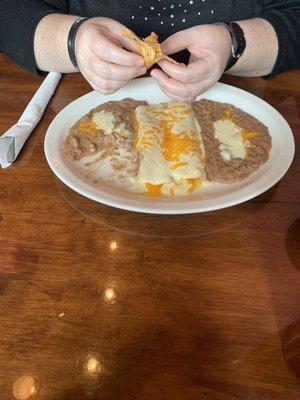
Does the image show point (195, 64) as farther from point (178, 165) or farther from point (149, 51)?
point (178, 165)

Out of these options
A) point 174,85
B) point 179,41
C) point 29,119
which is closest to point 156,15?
point 179,41

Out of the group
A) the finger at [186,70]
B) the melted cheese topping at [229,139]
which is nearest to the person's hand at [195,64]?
the finger at [186,70]

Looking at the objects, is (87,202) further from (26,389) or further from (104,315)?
Answer: (26,389)

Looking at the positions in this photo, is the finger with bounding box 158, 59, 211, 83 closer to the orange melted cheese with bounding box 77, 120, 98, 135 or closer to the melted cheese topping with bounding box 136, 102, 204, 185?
the melted cheese topping with bounding box 136, 102, 204, 185

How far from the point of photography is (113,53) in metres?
0.88

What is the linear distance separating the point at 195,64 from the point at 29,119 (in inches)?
16.8

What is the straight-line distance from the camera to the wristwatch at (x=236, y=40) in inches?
41.0

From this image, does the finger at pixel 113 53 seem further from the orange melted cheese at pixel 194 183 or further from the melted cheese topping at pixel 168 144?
the orange melted cheese at pixel 194 183

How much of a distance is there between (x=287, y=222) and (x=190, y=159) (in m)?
0.24

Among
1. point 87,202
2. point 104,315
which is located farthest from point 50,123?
point 104,315

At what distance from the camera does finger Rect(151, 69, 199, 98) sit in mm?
932

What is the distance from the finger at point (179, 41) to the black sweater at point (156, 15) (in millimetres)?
270

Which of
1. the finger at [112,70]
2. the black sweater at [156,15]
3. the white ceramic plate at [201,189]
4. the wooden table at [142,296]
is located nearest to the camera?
the wooden table at [142,296]

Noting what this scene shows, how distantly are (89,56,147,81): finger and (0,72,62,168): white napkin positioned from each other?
23cm
